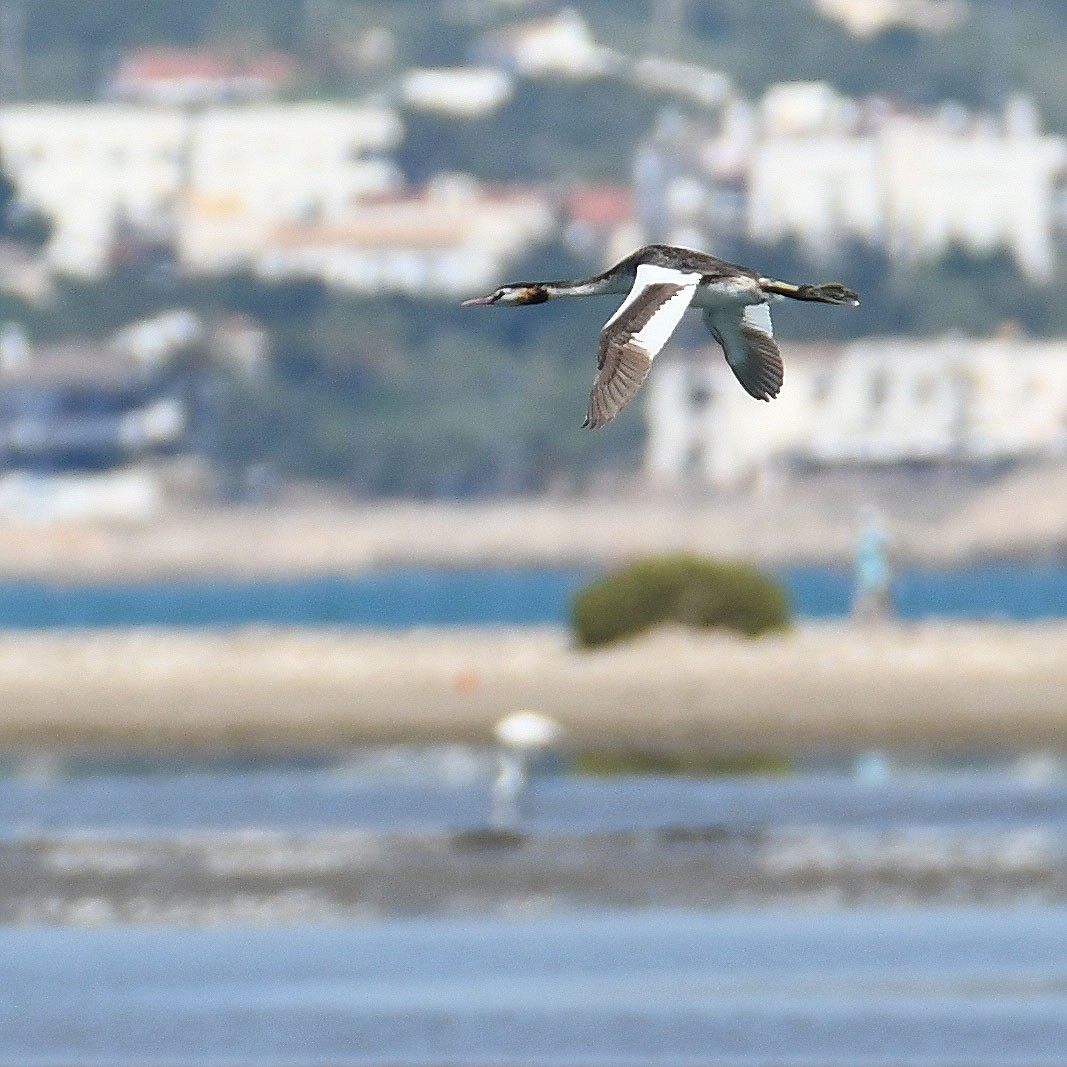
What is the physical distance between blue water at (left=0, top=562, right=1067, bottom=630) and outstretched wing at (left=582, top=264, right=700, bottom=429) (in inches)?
1523

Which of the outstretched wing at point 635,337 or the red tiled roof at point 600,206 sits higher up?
the red tiled roof at point 600,206

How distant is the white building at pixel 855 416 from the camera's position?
136m

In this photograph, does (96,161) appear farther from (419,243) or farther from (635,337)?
(635,337)

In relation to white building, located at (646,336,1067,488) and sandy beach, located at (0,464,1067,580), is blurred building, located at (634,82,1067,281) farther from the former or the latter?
sandy beach, located at (0,464,1067,580)

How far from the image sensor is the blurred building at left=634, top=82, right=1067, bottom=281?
161000 millimetres

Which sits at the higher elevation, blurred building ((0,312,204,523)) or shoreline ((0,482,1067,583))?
blurred building ((0,312,204,523))

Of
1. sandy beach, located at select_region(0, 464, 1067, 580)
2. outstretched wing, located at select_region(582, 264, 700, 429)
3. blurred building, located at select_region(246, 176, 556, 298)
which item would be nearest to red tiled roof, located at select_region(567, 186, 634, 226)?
blurred building, located at select_region(246, 176, 556, 298)

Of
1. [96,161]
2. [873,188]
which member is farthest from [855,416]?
[96,161]

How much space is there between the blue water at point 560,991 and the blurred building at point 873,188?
132812 millimetres

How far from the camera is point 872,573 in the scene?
148 feet

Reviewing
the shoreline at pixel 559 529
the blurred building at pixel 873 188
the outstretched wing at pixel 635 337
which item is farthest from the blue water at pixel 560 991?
the blurred building at pixel 873 188

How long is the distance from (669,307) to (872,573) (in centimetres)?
3259

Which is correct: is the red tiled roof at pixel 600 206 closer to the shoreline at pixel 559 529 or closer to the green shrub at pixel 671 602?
the shoreline at pixel 559 529

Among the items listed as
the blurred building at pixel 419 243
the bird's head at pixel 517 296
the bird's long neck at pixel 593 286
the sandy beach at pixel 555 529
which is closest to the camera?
the bird's long neck at pixel 593 286
